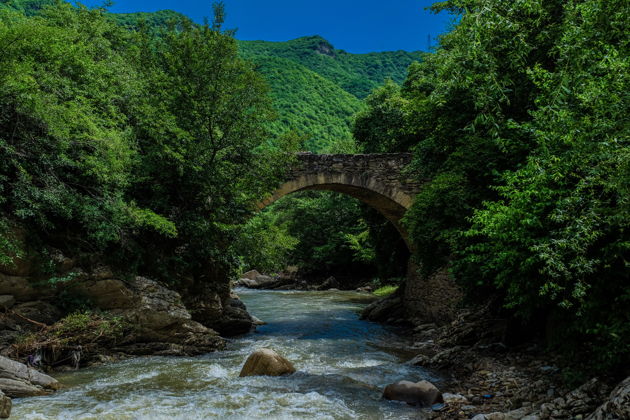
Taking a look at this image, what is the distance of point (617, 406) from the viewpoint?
10.00ft

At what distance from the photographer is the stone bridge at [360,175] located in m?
12.0

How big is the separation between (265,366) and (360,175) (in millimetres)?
7204

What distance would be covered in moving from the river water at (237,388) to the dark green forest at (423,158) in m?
1.83

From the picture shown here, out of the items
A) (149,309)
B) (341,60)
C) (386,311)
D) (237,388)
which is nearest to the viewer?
(237,388)

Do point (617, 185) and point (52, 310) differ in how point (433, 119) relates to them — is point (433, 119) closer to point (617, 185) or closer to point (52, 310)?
point (617, 185)

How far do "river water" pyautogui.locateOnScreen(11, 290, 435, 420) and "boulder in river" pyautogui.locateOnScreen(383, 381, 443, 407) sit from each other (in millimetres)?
151

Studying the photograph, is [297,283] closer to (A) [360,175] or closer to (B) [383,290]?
(B) [383,290]

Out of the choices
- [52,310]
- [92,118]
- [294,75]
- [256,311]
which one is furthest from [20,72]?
[294,75]

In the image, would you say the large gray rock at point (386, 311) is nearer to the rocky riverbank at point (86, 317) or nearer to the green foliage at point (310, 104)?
the rocky riverbank at point (86, 317)

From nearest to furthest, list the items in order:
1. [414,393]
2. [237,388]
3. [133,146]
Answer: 1. [414,393]
2. [237,388]
3. [133,146]

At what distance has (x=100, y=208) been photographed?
678 cm

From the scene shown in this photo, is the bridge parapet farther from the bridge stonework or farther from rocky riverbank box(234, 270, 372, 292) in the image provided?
rocky riverbank box(234, 270, 372, 292)

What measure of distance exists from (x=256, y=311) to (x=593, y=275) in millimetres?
11960

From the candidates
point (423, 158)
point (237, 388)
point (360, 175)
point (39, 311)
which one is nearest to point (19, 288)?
point (39, 311)
